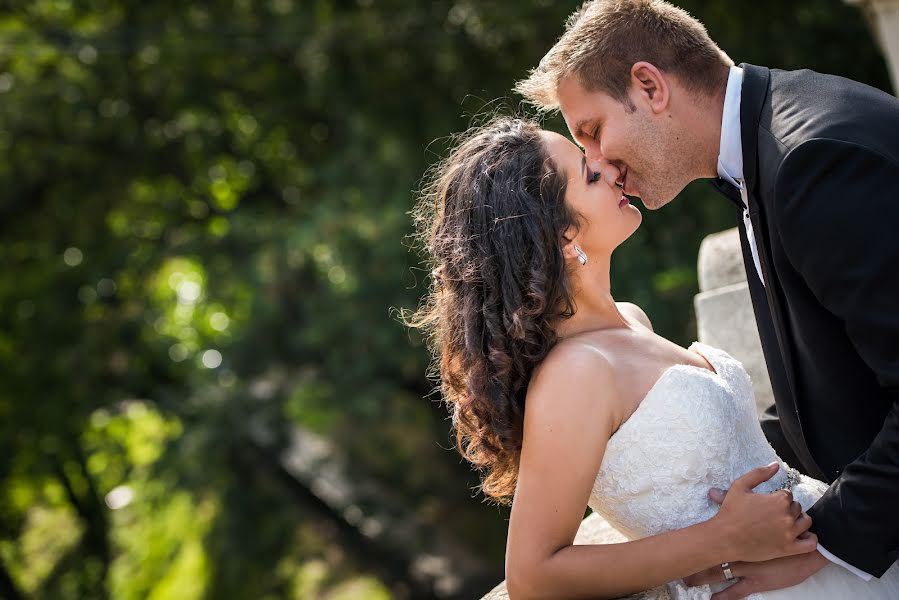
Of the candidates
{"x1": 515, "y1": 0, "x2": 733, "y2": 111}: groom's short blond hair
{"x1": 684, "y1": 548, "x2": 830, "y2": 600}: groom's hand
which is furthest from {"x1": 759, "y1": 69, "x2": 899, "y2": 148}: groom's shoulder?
{"x1": 684, "y1": 548, "x2": 830, "y2": 600}: groom's hand

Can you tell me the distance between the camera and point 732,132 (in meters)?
2.33

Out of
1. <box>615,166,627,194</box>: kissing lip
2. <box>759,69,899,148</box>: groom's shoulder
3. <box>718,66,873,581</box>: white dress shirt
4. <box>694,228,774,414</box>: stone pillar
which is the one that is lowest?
<box>694,228,774,414</box>: stone pillar

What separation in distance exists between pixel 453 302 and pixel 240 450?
5662 millimetres

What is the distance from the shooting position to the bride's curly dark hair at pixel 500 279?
7.29ft

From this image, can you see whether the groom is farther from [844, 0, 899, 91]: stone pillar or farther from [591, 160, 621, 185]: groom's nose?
[844, 0, 899, 91]: stone pillar

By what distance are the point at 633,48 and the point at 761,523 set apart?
120cm

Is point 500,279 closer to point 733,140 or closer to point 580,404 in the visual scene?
point 580,404

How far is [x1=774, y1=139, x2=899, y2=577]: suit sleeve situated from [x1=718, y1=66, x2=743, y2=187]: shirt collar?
38 centimetres

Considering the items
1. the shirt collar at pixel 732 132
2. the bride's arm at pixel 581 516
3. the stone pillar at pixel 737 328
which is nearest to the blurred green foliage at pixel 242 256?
the stone pillar at pixel 737 328

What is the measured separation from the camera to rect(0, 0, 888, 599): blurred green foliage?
7.07m

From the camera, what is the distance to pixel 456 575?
28.1 feet

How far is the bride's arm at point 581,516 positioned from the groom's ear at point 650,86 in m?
0.72

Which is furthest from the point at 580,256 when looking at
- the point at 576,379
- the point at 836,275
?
the point at 836,275

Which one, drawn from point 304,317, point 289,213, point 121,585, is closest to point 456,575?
point 304,317
